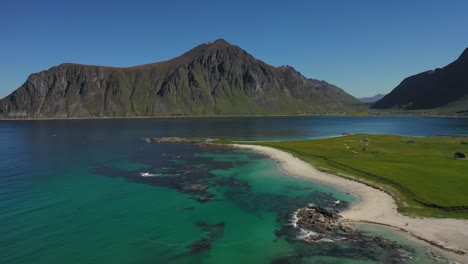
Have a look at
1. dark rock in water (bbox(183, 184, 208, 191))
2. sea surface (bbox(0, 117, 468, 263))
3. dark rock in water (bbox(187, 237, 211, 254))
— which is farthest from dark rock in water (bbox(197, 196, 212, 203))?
dark rock in water (bbox(187, 237, 211, 254))

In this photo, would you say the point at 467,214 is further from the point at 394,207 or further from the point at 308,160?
the point at 308,160

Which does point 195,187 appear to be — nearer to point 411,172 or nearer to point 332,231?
point 332,231

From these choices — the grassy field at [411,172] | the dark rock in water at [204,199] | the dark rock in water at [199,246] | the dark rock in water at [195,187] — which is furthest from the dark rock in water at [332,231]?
the dark rock in water at [195,187]

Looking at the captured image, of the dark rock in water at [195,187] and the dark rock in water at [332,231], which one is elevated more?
the dark rock in water at [195,187]

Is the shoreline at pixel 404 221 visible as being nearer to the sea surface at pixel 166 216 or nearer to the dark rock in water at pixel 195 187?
the sea surface at pixel 166 216

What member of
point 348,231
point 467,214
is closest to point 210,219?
point 348,231

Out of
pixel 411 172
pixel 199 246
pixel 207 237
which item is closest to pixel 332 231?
pixel 207 237
